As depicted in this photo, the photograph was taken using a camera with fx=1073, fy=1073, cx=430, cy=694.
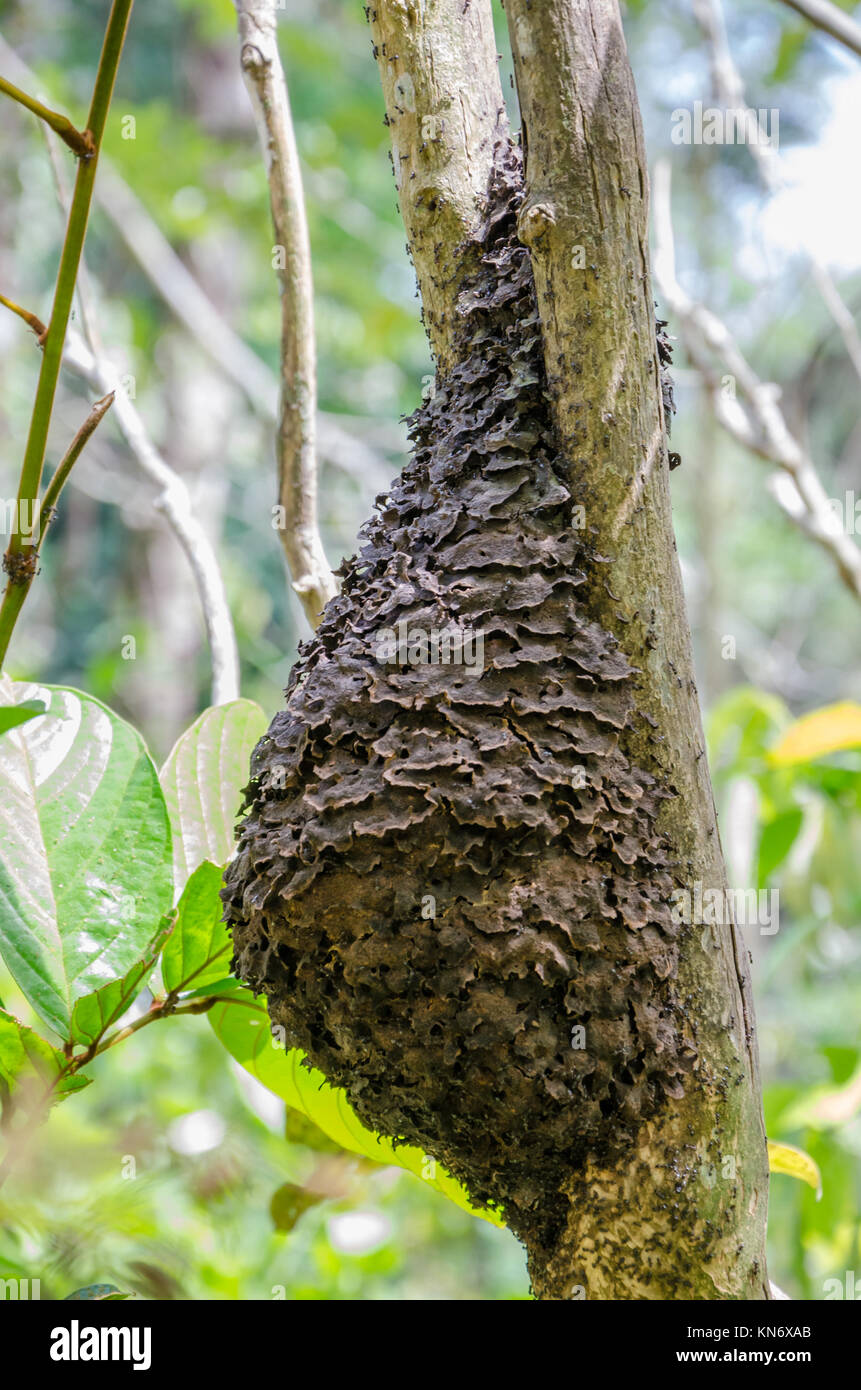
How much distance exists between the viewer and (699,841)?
2.87ft

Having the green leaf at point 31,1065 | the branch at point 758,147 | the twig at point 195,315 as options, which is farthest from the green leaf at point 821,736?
the twig at point 195,315

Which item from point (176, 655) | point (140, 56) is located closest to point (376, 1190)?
point (176, 655)

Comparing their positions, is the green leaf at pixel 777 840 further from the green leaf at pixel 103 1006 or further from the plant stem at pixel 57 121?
the plant stem at pixel 57 121

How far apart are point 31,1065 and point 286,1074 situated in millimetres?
248

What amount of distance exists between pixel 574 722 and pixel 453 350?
40cm

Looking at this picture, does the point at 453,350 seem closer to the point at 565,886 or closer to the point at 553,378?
the point at 553,378

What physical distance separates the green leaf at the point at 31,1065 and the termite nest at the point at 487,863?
0.59ft

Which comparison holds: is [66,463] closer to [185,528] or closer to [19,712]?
[19,712]

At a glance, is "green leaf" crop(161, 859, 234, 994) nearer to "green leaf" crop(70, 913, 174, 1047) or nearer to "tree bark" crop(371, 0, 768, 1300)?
"green leaf" crop(70, 913, 174, 1047)

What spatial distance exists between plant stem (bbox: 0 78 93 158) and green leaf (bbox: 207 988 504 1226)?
71cm

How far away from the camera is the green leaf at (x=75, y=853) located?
91 centimetres

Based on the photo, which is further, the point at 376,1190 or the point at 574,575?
the point at 376,1190

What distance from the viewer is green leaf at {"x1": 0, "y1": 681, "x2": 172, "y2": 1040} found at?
35.8 inches

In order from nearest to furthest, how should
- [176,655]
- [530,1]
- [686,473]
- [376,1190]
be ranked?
1. [530,1]
2. [376,1190]
3. [176,655]
4. [686,473]
